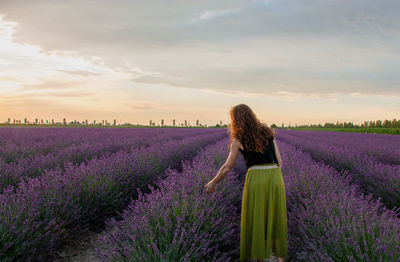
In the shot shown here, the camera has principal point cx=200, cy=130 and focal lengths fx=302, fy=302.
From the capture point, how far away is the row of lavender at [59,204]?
253 cm

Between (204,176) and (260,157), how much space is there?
1.25 m

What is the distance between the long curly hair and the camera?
8.66 ft

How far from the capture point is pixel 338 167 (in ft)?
23.0

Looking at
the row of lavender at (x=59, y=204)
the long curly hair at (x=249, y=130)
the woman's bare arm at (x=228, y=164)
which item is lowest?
A: the row of lavender at (x=59, y=204)

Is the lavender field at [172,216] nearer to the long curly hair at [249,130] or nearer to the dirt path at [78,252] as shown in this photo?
the dirt path at [78,252]

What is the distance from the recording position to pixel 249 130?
2635 millimetres

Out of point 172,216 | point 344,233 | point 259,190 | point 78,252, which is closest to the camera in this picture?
point 344,233

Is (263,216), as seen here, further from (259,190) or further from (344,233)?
(344,233)

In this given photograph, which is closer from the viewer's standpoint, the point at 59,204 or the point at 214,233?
the point at 214,233

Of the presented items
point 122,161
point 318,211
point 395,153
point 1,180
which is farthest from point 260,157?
point 395,153

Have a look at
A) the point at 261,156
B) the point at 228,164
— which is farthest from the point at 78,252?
the point at 261,156

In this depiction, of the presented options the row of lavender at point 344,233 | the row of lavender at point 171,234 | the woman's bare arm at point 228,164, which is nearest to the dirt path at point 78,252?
the row of lavender at point 171,234

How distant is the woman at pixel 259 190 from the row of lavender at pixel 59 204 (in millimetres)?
1599

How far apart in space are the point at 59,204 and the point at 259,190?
7.03ft
